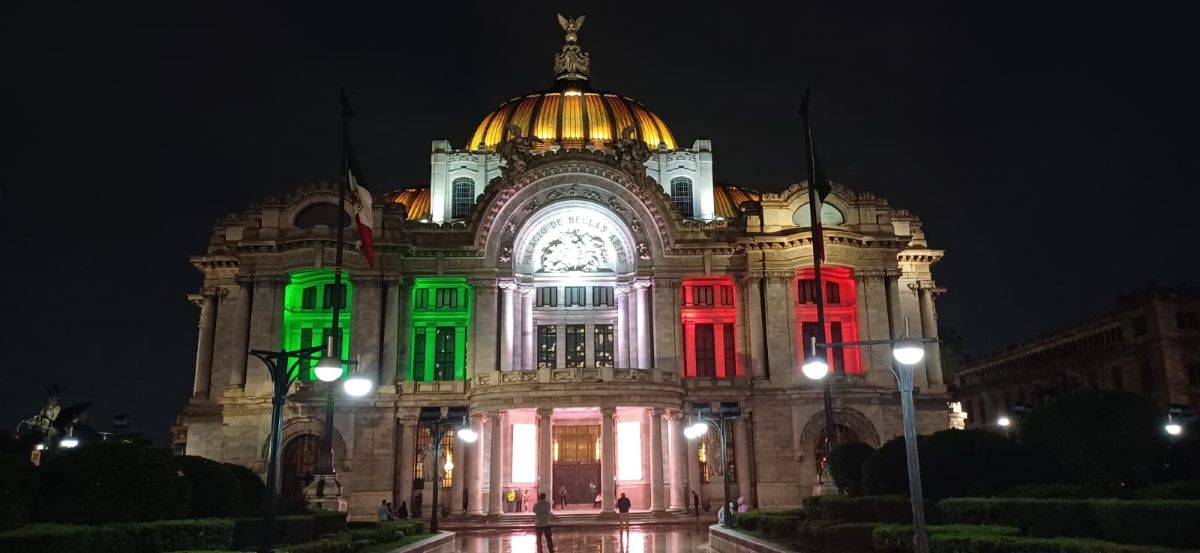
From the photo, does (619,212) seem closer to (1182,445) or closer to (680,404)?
(680,404)

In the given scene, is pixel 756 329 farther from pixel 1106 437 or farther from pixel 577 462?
pixel 1106 437

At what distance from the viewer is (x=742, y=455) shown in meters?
53.9

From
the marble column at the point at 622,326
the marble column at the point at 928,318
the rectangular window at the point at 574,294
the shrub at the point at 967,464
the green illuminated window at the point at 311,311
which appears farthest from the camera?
the marble column at the point at 928,318

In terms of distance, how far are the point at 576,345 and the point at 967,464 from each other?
33.7 meters

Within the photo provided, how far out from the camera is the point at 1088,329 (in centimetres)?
8100

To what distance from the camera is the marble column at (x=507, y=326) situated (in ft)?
181

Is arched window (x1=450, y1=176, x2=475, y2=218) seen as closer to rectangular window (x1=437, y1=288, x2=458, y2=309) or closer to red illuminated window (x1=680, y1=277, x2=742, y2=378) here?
rectangular window (x1=437, y1=288, x2=458, y2=309)

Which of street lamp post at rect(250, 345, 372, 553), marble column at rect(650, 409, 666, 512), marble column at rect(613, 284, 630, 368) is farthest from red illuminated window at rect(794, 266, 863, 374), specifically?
street lamp post at rect(250, 345, 372, 553)

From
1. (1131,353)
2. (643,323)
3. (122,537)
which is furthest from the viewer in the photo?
(1131,353)

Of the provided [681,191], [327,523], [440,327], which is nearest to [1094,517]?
[327,523]

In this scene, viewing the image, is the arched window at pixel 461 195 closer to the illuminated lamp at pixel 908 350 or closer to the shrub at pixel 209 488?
the shrub at pixel 209 488

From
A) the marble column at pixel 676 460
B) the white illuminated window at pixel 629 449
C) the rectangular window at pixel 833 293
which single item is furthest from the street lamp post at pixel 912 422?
the rectangular window at pixel 833 293

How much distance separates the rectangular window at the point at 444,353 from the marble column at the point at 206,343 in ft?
47.9

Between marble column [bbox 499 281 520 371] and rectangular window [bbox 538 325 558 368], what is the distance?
230 cm
